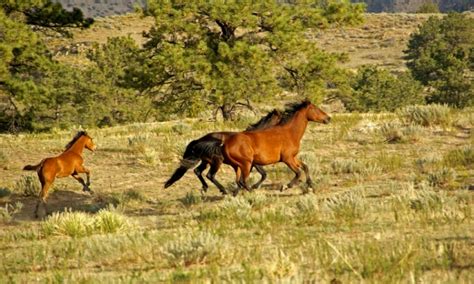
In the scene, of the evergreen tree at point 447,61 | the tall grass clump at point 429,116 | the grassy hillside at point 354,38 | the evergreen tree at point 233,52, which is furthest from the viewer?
the grassy hillside at point 354,38

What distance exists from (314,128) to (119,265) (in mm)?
14177

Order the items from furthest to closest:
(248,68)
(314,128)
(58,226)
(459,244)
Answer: (248,68)
(314,128)
(58,226)
(459,244)

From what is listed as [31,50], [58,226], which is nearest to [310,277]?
[58,226]

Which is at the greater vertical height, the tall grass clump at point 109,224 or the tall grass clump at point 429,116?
the tall grass clump at point 109,224

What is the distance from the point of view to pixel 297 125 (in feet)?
40.6

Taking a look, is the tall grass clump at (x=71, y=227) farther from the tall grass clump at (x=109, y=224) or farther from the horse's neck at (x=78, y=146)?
the horse's neck at (x=78, y=146)

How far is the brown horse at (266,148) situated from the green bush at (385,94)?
36.8 metres

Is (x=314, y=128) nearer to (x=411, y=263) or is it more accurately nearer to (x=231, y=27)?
(x=231, y=27)

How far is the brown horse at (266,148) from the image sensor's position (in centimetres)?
1140

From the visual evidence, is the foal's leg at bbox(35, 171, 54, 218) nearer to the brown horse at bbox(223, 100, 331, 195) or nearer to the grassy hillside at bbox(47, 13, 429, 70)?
the brown horse at bbox(223, 100, 331, 195)

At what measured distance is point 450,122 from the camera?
18641mm

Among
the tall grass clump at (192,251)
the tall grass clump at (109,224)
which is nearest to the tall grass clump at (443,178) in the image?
the tall grass clump at (109,224)

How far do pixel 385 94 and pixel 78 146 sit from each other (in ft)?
129

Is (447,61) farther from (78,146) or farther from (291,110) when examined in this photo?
(78,146)
